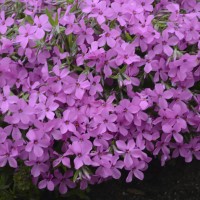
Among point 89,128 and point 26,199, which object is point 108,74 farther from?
point 26,199

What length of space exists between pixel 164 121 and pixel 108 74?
1.21 feet

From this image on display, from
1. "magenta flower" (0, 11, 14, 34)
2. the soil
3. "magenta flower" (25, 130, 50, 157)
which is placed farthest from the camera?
the soil

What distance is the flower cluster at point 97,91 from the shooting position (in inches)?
93.6

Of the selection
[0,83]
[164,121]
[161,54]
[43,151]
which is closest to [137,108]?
[164,121]

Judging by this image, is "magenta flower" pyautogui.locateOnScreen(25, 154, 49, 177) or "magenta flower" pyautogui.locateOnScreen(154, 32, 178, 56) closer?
"magenta flower" pyautogui.locateOnScreen(25, 154, 49, 177)

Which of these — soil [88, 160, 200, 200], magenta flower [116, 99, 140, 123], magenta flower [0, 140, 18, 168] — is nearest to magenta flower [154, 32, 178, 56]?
magenta flower [116, 99, 140, 123]

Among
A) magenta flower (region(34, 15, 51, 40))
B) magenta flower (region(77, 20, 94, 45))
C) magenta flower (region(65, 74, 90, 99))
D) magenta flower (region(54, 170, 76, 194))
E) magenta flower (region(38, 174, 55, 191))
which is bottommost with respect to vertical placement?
magenta flower (region(54, 170, 76, 194))

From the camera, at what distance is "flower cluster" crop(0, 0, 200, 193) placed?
2.38m

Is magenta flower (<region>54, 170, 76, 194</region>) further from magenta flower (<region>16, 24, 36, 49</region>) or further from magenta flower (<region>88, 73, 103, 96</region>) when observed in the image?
magenta flower (<region>16, 24, 36, 49</region>)

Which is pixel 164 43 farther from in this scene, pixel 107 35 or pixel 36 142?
pixel 36 142

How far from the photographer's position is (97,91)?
8.15 feet

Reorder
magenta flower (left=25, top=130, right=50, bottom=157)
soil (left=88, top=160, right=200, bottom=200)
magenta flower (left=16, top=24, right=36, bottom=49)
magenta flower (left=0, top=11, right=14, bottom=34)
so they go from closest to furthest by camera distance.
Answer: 1. magenta flower (left=25, top=130, right=50, bottom=157)
2. magenta flower (left=16, top=24, right=36, bottom=49)
3. magenta flower (left=0, top=11, right=14, bottom=34)
4. soil (left=88, top=160, right=200, bottom=200)

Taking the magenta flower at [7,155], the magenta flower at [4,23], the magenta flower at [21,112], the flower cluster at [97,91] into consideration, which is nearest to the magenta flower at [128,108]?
the flower cluster at [97,91]

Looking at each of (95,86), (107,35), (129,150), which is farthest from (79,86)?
(129,150)
